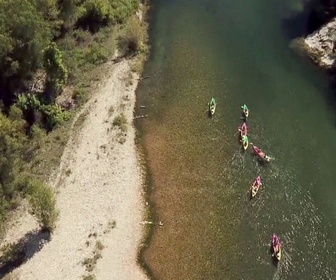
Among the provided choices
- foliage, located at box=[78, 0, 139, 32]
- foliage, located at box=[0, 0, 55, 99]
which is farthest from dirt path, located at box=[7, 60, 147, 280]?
foliage, located at box=[78, 0, 139, 32]

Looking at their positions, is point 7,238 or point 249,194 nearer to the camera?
point 7,238

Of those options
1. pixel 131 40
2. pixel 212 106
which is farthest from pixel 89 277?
pixel 131 40

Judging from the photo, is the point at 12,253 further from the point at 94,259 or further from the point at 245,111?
the point at 245,111

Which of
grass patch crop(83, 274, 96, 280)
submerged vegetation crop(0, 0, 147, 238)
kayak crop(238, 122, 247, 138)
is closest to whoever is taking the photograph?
grass patch crop(83, 274, 96, 280)

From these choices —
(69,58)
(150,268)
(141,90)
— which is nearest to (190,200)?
(150,268)

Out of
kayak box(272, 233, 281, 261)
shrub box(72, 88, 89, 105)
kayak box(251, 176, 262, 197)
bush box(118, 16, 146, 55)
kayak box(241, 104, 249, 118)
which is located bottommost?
kayak box(272, 233, 281, 261)

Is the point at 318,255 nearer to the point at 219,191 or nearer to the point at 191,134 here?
the point at 219,191

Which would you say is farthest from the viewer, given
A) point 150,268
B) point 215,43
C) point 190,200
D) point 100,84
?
point 215,43

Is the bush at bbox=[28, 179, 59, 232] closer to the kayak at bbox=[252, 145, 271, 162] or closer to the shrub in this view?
the shrub
